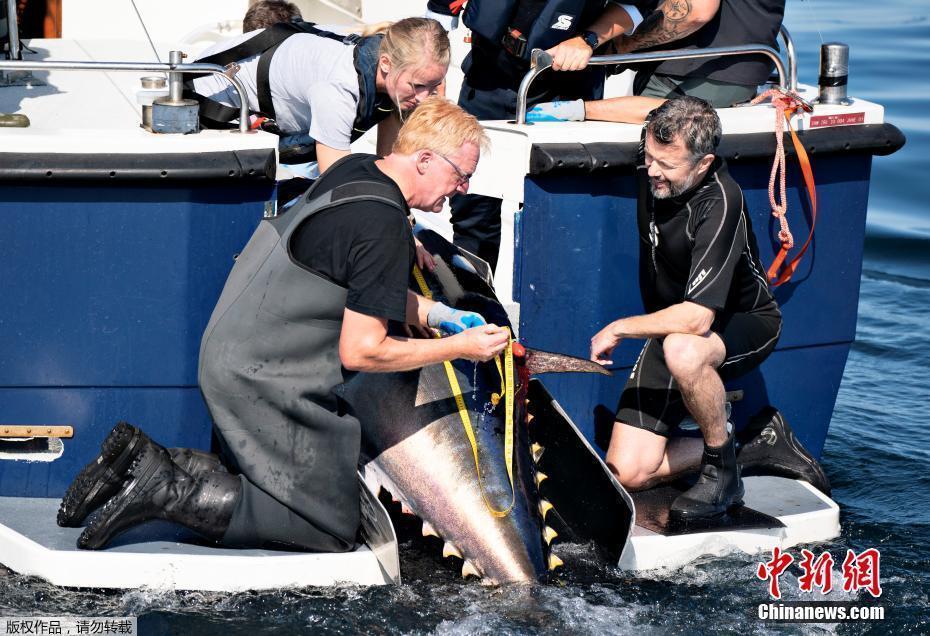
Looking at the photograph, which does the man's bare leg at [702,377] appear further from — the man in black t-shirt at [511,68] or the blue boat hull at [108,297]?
the blue boat hull at [108,297]

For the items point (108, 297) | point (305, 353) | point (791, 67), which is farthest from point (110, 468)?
point (791, 67)

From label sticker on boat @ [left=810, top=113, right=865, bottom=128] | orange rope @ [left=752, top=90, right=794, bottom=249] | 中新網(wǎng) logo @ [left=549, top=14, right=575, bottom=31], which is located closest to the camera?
orange rope @ [left=752, top=90, right=794, bottom=249]

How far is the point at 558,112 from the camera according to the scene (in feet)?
15.3

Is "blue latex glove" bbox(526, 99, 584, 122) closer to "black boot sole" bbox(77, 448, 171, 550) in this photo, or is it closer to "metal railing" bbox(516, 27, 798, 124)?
"metal railing" bbox(516, 27, 798, 124)

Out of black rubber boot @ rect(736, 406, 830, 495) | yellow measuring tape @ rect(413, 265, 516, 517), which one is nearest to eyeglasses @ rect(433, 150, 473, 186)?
yellow measuring tape @ rect(413, 265, 516, 517)

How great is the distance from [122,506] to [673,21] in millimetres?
2714

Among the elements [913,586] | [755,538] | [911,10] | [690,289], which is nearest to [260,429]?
[690,289]

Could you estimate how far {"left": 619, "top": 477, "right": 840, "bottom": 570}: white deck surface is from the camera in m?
4.41

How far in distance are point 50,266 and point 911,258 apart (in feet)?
22.1

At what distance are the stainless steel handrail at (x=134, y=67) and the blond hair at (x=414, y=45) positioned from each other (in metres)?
0.55

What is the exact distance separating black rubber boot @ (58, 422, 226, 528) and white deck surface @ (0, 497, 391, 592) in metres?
0.11

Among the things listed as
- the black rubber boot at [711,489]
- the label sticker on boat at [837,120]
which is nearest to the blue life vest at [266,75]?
the label sticker on boat at [837,120]

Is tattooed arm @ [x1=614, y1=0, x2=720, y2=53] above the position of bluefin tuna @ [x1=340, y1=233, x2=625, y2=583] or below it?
above

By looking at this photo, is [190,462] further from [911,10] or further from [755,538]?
[911,10]
